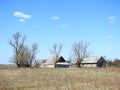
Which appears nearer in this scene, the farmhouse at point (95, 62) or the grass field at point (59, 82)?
the grass field at point (59, 82)

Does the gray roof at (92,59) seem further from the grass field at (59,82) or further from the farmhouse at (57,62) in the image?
the grass field at (59,82)

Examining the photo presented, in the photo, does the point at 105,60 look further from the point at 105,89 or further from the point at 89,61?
the point at 105,89

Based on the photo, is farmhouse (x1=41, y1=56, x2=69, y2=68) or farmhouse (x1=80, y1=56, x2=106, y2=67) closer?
farmhouse (x1=41, y1=56, x2=69, y2=68)

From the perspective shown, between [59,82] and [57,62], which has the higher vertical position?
[57,62]

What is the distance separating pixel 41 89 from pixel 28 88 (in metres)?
1.06

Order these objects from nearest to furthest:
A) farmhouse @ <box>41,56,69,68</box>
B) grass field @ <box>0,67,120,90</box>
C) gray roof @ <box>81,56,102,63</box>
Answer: grass field @ <box>0,67,120,90</box>
farmhouse @ <box>41,56,69,68</box>
gray roof @ <box>81,56,102,63</box>

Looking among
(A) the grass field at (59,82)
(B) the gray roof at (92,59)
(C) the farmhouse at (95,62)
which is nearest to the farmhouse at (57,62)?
(B) the gray roof at (92,59)

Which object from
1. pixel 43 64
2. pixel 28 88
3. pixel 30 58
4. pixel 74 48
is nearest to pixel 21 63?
pixel 30 58

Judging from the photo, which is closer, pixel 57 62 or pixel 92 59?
pixel 57 62

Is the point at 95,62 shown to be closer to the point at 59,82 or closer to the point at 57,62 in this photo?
the point at 57,62

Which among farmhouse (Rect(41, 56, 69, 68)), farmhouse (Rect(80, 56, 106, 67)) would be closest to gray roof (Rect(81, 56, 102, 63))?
farmhouse (Rect(80, 56, 106, 67))

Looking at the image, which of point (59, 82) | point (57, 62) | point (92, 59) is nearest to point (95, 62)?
point (92, 59)

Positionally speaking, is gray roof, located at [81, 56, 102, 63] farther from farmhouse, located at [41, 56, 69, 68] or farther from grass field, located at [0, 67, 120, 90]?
grass field, located at [0, 67, 120, 90]

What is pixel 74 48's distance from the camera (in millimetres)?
101438
